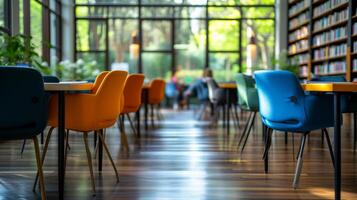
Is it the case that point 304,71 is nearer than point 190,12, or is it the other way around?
point 304,71

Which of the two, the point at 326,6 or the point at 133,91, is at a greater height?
the point at 326,6

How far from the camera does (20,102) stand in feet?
7.72

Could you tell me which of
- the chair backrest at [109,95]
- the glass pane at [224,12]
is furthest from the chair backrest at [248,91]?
the glass pane at [224,12]

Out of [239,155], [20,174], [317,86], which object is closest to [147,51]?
[239,155]

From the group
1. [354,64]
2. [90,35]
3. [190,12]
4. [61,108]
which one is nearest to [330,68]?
[354,64]

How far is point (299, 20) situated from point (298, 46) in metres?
0.65

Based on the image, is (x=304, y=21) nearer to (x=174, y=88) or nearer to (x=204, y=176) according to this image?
A: (x=174, y=88)

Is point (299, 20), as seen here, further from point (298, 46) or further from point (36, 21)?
point (36, 21)

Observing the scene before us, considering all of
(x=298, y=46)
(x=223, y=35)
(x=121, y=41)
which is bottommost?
(x=298, y=46)

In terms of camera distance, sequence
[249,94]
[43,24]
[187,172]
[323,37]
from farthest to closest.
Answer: [43,24] < [323,37] < [249,94] < [187,172]

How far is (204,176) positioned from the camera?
3457 millimetres

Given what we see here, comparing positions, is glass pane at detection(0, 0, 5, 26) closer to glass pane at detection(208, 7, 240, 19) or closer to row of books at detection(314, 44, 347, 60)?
row of books at detection(314, 44, 347, 60)

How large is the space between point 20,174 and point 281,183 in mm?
1864

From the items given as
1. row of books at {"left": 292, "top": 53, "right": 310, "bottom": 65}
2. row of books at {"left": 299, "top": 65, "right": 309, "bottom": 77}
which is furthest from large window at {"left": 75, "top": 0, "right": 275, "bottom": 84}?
row of books at {"left": 299, "top": 65, "right": 309, "bottom": 77}
